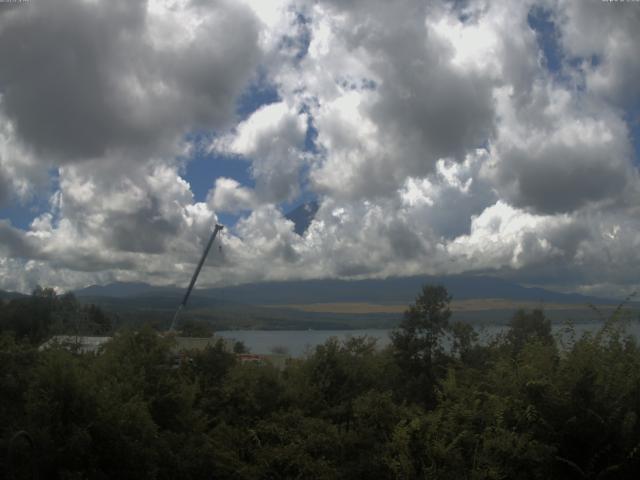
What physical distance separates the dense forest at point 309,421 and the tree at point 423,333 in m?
15.7

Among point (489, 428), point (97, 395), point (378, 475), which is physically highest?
point (97, 395)

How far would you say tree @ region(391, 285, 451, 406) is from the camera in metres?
35.3

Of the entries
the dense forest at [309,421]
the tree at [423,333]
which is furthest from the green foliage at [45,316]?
the dense forest at [309,421]

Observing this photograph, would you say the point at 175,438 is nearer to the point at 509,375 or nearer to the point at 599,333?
the point at 509,375

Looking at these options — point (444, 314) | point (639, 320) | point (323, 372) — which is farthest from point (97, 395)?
point (444, 314)

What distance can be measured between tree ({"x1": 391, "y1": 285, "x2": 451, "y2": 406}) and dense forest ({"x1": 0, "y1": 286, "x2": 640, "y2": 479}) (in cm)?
1566

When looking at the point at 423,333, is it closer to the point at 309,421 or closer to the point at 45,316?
the point at 309,421

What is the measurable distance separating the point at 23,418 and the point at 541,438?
10.4 meters

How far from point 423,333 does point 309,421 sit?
21319 mm

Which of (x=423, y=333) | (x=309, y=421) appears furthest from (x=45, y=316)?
(x=309, y=421)

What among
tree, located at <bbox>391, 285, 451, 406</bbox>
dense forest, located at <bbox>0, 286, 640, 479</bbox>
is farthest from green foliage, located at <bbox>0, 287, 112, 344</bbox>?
dense forest, located at <bbox>0, 286, 640, 479</bbox>

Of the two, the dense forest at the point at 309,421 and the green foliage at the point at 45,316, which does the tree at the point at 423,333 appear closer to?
the dense forest at the point at 309,421

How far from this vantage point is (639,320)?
1705cm

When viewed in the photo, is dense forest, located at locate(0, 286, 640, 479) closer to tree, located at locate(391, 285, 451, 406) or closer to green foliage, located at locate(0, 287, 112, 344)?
tree, located at locate(391, 285, 451, 406)
